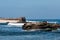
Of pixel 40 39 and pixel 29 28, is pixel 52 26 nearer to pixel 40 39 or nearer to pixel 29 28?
pixel 29 28

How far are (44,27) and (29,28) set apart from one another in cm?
285

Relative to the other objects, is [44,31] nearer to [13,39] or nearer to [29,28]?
[29,28]

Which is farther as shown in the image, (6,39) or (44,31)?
(44,31)

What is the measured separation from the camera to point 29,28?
61750mm

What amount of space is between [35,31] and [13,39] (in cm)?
1740

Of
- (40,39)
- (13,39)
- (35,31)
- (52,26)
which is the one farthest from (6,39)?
(52,26)

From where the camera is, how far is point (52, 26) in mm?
63625

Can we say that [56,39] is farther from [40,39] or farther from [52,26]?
[52,26]

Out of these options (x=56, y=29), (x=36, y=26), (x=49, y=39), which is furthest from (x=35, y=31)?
(x=49, y=39)

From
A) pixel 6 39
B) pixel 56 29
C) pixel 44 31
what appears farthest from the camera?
pixel 56 29

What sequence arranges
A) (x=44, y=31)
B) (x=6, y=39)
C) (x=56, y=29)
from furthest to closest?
(x=56, y=29) < (x=44, y=31) < (x=6, y=39)

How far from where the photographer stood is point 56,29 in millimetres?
64500

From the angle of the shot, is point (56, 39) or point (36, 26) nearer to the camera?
point (56, 39)

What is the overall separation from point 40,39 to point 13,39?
361 centimetres
